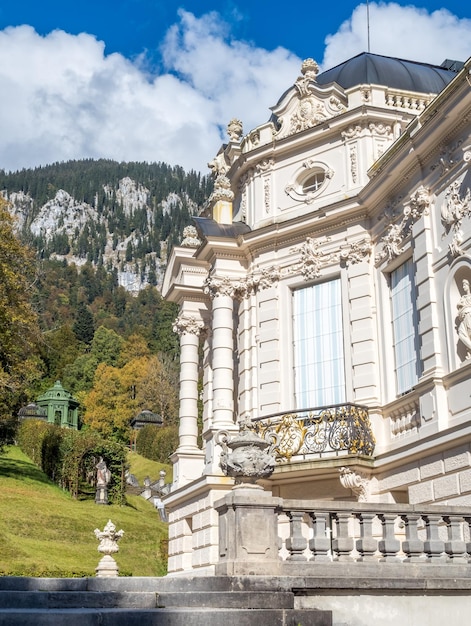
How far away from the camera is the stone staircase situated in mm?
8367

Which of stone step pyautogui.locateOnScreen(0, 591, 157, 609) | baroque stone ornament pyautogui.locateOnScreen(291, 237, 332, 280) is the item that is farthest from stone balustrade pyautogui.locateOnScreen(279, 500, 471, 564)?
baroque stone ornament pyautogui.locateOnScreen(291, 237, 332, 280)

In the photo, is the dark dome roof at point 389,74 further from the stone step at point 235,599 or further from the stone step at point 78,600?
the stone step at point 78,600

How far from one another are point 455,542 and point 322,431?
859cm

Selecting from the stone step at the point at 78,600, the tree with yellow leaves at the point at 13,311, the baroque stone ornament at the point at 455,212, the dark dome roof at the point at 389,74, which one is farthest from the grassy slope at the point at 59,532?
the dark dome roof at the point at 389,74

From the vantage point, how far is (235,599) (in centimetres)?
962

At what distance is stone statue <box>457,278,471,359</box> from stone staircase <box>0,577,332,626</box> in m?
8.07

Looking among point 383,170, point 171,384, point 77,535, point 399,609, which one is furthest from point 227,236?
point 171,384

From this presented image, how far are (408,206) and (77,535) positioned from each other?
24979 mm

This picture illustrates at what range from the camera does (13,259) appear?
36438 millimetres

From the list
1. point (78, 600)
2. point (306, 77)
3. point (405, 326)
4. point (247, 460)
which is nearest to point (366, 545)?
point (247, 460)

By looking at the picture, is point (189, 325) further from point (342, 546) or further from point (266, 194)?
point (342, 546)

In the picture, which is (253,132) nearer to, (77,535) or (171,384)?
(77,535)

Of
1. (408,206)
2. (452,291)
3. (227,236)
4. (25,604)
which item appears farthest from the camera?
(227,236)

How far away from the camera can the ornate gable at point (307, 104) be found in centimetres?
2339
